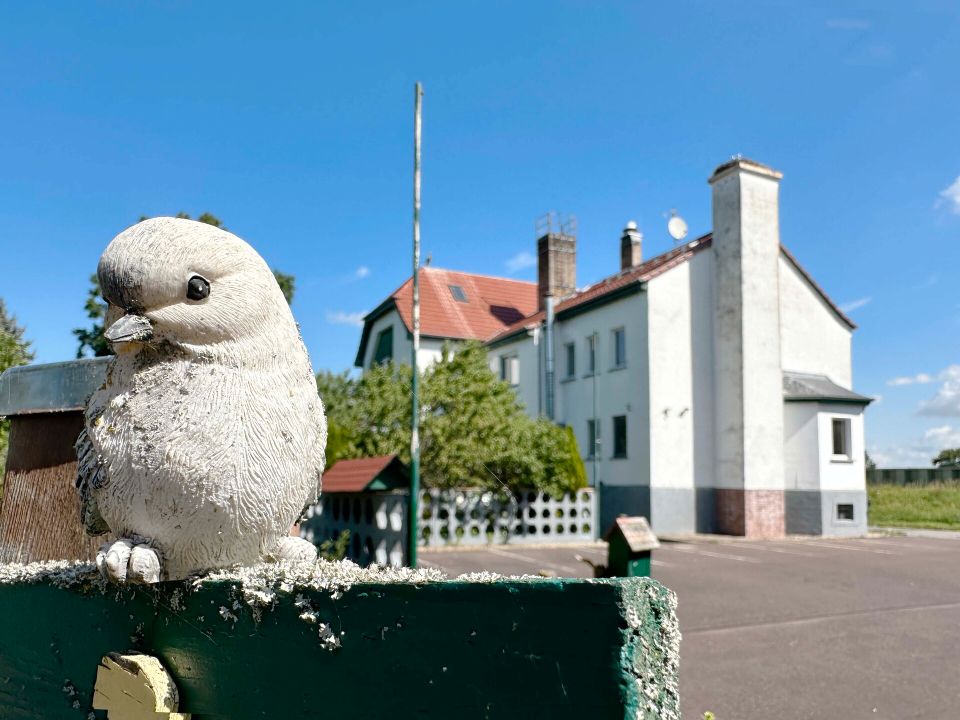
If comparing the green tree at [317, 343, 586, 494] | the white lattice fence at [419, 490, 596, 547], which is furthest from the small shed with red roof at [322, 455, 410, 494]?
the white lattice fence at [419, 490, 596, 547]

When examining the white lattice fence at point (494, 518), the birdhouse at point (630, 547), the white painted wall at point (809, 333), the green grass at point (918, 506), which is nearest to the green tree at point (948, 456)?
the green grass at point (918, 506)

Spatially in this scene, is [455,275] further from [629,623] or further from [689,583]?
[629,623]

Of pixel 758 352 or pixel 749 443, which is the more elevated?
pixel 758 352

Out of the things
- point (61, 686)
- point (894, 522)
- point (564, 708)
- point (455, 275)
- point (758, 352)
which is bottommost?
point (894, 522)

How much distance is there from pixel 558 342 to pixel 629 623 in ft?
74.7

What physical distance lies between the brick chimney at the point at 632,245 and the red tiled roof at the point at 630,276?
0.97 m

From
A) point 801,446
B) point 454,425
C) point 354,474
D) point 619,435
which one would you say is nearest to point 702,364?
point 619,435

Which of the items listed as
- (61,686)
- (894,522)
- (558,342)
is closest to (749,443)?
(558,342)

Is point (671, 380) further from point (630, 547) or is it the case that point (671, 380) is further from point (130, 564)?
point (130, 564)

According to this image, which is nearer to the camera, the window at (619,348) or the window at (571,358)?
the window at (619,348)

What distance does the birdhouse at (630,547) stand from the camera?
473 cm

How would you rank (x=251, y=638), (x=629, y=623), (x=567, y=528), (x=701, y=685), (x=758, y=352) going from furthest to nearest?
(x=758, y=352), (x=567, y=528), (x=701, y=685), (x=251, y=638), (x=629, y=623)

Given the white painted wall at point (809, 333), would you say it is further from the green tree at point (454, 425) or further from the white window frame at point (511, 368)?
the green tree at point (454, 425)

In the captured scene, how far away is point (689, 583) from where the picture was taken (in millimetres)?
11273
